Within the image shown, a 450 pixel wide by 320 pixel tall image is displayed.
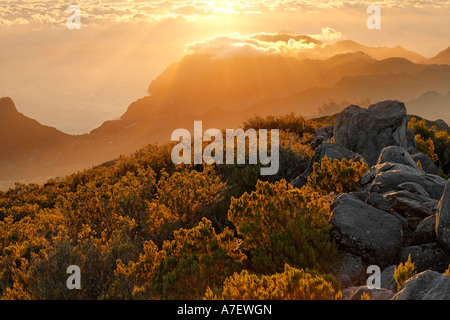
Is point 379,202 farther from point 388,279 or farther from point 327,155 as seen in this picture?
point 327,155

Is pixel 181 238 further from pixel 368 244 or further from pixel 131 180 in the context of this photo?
pixel 131 180

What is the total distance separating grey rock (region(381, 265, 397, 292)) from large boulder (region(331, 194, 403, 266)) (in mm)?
535

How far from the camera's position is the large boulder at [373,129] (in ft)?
64.2

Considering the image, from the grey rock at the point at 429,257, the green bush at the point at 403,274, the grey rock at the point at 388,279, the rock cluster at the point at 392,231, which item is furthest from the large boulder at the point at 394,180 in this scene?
the green bush at the point at 403,274

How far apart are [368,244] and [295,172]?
10084mm

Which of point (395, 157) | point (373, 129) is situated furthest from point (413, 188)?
point (373, 129)

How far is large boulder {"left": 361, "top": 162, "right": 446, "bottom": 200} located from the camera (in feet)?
36.8

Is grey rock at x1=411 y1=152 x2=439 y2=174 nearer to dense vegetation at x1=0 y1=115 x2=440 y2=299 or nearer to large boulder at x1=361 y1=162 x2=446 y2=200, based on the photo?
large boulder at x1=361 y1=162 x2=446 y2=200

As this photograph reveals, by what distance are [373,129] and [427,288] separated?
1549cm

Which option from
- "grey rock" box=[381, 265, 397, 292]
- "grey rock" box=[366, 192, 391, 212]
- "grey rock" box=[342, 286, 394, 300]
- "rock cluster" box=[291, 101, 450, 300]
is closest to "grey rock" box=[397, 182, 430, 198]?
"rock cluster" box=[291, 101, 450, 300]

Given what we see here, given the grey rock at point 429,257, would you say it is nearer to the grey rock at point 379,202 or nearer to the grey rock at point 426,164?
the grey rock at point 379,202

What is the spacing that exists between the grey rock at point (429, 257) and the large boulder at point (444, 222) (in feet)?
0.67

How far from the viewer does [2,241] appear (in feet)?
46.2

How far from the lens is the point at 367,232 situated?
333 inches
